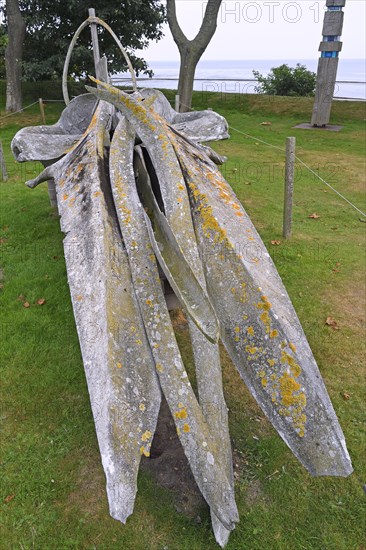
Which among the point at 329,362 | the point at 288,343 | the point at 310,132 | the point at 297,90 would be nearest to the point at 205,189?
the point at 288,343

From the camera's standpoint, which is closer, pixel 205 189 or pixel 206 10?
pixel 205 189

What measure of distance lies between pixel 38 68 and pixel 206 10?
5672 millimetres

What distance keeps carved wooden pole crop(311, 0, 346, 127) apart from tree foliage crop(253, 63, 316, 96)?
578 cm

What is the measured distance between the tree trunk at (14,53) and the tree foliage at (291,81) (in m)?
10.6

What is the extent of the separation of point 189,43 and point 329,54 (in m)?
4.38

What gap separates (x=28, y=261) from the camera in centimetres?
617

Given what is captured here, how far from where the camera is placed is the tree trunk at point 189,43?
46.2 feet

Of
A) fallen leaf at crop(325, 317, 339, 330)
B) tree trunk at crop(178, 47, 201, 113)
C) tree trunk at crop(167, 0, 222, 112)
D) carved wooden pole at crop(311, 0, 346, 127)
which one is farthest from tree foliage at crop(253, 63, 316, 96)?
fallen leaf at crop(325, 317, 339, 330)

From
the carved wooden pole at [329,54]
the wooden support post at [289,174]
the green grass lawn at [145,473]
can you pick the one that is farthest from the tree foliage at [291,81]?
the wooden support post at [289,174]

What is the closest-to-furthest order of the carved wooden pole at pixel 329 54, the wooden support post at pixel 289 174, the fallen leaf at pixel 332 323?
the fallen leaf at pixel 332 323 < the wooden support post at pixel 289 174 < the carved wooden pole at pixel 329 54

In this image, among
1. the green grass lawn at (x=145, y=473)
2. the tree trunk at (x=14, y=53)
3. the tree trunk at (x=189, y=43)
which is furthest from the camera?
the tree trunk at (x=189, y=43)

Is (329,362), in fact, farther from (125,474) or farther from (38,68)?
(38,68)

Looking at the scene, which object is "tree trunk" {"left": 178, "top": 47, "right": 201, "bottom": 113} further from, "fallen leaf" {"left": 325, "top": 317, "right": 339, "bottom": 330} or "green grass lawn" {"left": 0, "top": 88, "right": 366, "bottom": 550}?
"fallen leaf" {"left": 325, "top": 317, "right": 339, "bottom": 330}

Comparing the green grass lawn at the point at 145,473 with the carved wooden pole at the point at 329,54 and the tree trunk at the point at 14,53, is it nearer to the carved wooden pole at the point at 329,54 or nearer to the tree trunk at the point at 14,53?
the carved wooden pole at the point at 329,54
